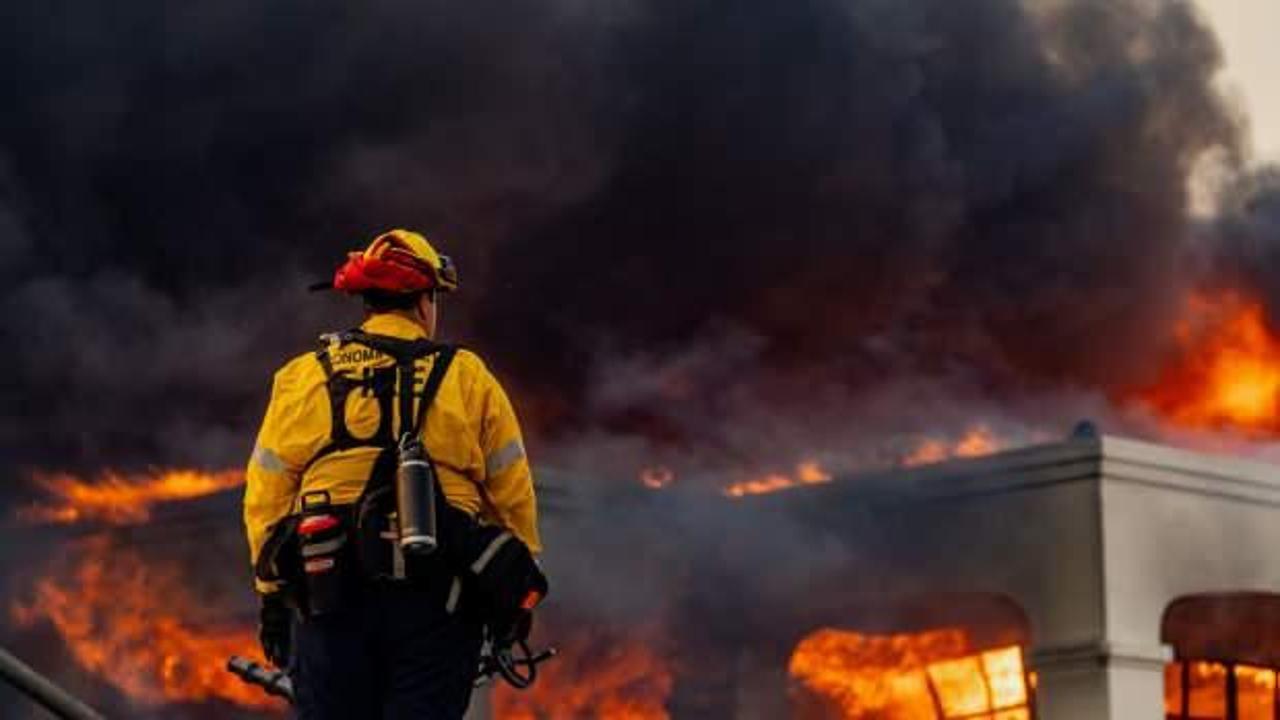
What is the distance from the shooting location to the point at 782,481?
17.3 metres

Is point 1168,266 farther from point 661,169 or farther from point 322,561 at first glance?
point 322,561

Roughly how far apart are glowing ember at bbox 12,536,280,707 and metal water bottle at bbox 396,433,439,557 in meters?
11.5

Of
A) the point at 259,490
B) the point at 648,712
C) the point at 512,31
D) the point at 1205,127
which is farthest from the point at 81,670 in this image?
the point at 259,490

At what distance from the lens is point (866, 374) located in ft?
63.1

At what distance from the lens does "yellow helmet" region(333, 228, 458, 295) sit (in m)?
5.16

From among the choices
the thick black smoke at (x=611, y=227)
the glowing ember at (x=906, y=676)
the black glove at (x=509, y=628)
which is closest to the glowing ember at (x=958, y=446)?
the thick black smoke at (x=611, y=227)

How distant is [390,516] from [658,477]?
12.4 metres

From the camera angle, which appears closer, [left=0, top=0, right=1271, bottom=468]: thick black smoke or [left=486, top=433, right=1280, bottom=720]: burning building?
[left=486, top=433, right=1280, bottom=720]: burning building

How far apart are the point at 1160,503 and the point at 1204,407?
4916 millimetres

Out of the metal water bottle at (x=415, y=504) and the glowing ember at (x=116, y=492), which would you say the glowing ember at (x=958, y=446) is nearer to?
the glowing ember at (x=116, y=492)

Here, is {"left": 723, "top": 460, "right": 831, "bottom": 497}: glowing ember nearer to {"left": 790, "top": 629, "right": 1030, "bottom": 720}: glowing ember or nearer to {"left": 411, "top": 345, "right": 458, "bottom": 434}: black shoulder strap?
{"left": 790, "top": 629, "right": 1030, "bottom": 720}: glowing ember

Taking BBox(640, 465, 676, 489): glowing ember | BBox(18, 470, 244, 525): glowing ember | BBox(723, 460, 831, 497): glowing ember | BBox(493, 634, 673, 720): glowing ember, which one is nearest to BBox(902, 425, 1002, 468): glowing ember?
BBox(723, 460, 831, 497): glowing ember

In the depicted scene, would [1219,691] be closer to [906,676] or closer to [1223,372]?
[906,676]

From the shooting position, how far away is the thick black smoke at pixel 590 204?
57.9 feet
